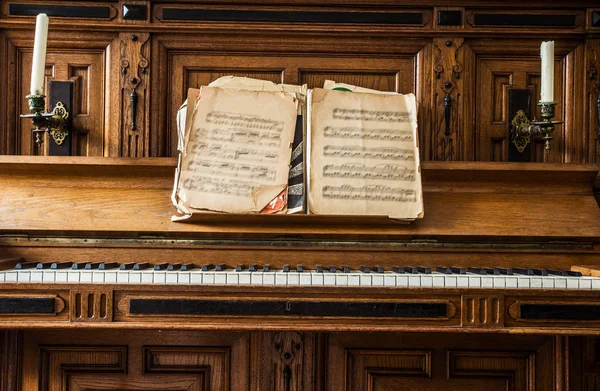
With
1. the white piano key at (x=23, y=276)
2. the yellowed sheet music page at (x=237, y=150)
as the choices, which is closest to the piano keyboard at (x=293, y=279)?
the white piano key at (x=23, y=276)

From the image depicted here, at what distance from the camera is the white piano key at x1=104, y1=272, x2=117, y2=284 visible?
195 cm

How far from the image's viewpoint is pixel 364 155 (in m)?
2.29

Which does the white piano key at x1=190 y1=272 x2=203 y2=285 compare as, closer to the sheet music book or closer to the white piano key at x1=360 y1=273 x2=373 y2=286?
the sheet music book

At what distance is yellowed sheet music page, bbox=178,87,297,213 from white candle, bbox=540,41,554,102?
108 centimetres

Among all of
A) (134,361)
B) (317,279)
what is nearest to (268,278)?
(317,279)

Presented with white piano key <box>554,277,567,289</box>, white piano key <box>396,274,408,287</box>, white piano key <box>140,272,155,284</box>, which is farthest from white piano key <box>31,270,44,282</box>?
white piano key <box>554,277,567,289</box>

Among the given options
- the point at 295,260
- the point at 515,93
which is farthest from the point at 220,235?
the point at 515,93

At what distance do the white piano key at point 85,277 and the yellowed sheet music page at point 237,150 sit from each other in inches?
18.2

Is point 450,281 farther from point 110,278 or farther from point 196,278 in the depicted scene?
point 110,278

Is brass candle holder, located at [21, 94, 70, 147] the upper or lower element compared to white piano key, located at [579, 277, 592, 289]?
upper

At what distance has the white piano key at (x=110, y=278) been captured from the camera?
195 centimetres

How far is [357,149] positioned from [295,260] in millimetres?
561

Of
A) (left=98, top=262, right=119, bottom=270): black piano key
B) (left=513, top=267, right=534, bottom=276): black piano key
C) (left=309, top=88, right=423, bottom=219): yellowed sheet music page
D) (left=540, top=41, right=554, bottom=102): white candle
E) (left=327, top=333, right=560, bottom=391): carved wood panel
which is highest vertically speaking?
(left=540, top=41, right=554, bottom=102): white candle

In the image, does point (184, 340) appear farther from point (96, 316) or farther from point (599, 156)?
point (599, 156)
